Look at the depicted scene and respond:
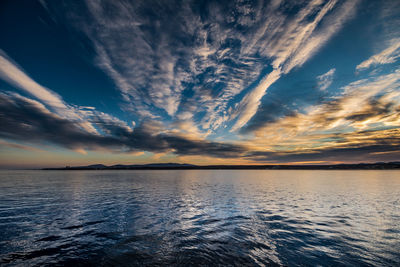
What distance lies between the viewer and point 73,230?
16016 millimetres

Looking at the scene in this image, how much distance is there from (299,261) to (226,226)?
7.66 meters

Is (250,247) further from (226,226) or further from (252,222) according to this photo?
(252,222)

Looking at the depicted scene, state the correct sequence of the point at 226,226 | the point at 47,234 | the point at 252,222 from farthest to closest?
the point at 252,222
the point at 226,226
the point at 47,234

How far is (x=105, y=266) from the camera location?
10.0m

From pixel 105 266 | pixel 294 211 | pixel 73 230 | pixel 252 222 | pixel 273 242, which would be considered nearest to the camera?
A: pixel 105 266

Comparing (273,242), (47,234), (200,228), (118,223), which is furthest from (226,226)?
(47,234)

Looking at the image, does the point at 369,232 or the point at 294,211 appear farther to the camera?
the point at 294,211

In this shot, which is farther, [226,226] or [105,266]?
[226,226]

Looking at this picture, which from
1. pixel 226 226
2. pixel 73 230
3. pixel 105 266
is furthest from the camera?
pixel 226 226

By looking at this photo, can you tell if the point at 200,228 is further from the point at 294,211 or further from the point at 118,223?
the point at 294,211

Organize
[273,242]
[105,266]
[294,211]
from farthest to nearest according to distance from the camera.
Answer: [294,211]
[273,242]
[105,266]

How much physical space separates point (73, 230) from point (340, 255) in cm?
2126

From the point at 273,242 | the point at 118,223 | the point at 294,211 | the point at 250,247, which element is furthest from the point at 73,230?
the point at 294,211

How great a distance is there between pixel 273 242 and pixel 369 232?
10.1 m
